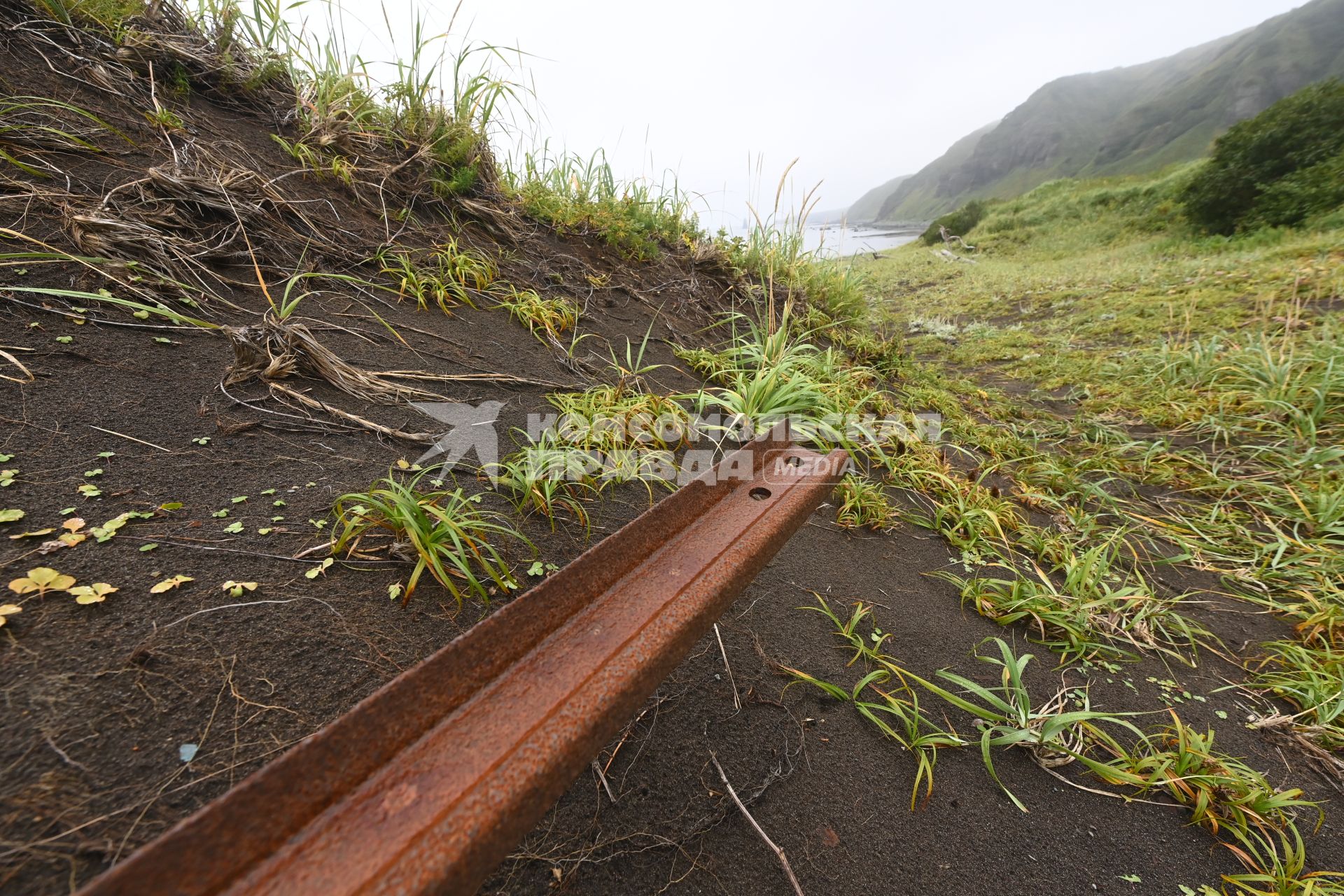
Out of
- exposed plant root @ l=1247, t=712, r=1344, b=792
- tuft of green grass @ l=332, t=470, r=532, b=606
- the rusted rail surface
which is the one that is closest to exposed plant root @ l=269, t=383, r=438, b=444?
tuft of green grass @ l=332, t=470, r=532, b=606

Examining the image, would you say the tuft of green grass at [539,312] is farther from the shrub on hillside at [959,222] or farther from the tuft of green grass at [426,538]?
the shrub on hillside at [959,222]

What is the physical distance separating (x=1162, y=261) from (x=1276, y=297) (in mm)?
3347

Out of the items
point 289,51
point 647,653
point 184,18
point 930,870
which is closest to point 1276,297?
point 930,870

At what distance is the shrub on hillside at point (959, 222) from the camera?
16406 mm

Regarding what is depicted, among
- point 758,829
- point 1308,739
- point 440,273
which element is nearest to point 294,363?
point 440,273

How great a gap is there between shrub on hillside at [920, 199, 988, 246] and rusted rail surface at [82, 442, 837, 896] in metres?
18.7

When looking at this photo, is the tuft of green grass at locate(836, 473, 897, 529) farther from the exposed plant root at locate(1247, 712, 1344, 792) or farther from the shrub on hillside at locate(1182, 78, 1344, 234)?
the shrub on hillside at locate(1182, 78, 1344, 234)

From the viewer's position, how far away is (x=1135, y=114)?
62.6 meters

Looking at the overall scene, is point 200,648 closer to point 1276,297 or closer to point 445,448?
point 445,448

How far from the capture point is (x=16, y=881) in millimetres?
495

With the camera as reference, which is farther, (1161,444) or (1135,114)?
(1135,114)

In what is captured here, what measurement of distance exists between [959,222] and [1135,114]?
251 ft

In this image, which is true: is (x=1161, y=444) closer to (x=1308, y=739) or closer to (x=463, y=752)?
(x=1308, y=739)

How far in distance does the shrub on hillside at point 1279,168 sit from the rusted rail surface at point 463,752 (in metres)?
10.0
